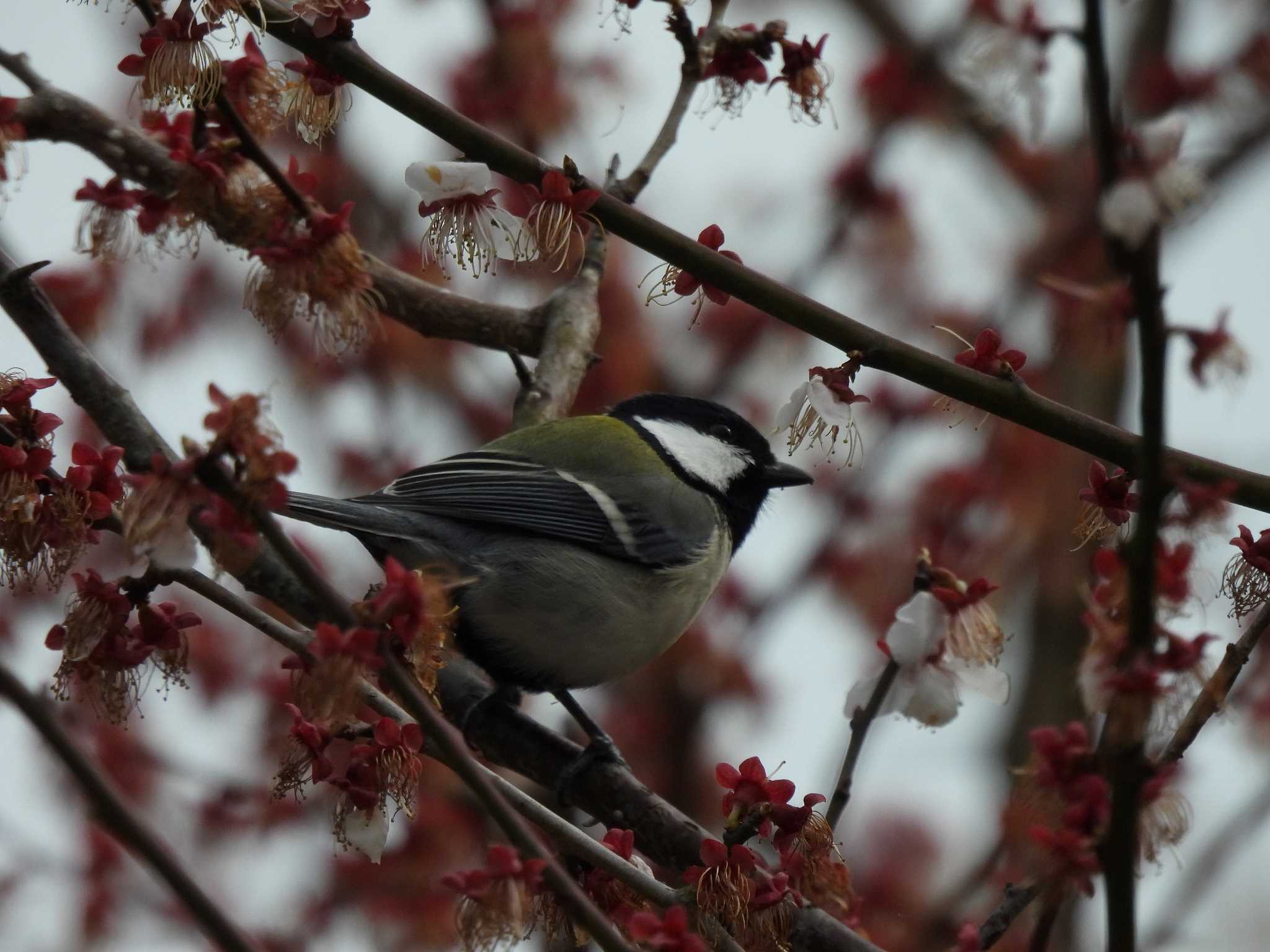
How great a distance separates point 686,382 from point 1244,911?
4576 mm

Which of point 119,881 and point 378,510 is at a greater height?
point 378,510

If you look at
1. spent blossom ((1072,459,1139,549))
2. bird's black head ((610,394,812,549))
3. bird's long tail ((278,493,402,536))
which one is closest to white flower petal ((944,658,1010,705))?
spent blossom ((1072,459,1139,549))

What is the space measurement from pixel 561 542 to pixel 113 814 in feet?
7.11

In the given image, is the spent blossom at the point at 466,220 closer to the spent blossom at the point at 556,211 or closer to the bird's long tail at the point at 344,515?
the spent blossom at the point at 556,211

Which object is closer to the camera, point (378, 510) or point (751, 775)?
point (751, 775)

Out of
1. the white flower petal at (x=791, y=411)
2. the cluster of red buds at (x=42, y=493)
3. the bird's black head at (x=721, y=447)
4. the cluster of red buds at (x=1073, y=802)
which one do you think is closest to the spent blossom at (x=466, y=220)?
the white flower petal at (x=791, y=411)

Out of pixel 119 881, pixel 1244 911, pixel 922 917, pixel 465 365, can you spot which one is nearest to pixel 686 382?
pixel 465 365

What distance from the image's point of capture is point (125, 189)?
7.11 ft

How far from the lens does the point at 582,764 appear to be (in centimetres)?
277

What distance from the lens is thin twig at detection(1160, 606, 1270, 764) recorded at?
1.46m

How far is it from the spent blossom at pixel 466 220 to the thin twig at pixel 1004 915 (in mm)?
1143

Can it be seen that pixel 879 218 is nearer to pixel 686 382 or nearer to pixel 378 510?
pixel 686 382

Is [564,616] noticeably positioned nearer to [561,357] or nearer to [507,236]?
[561,357]

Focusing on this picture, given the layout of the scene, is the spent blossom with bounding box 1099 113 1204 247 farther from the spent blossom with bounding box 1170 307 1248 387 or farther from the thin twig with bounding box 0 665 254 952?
the thin twig with bounding box 0 665 254 952
